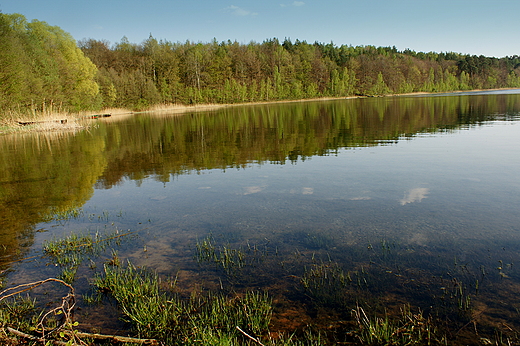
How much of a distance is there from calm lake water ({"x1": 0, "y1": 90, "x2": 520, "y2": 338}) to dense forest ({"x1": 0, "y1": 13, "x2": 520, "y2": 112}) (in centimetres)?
3110

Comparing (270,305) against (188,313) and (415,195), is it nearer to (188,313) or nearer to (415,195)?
(188,313)

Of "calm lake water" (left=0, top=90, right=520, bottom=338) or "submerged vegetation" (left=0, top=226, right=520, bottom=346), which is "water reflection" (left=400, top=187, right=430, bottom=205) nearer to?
"calm lake water" (left=0, top=90, right=520, bottom=338)

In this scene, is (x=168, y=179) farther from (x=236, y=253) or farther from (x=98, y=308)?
(x=98, y=308)

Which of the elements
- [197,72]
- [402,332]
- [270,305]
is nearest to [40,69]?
[270,305]

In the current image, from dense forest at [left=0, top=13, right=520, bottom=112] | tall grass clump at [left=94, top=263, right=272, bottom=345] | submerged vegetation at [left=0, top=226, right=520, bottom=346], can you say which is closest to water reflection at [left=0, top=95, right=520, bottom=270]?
submerged vegetation at [left=0, top=226, right=520, bottom=346]

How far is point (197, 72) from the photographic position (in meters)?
96.6

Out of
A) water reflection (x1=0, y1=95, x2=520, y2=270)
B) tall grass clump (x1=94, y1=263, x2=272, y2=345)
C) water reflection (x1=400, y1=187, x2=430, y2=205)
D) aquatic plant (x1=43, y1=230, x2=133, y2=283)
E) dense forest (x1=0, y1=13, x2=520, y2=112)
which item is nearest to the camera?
tall grass clump (x1=94, y1=263, x2=272, y2=345)

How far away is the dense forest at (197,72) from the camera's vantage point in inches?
1724

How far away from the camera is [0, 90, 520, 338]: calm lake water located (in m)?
5.33

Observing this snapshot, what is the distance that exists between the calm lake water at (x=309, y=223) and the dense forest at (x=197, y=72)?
102 feet

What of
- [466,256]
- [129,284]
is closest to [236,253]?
[129,284]

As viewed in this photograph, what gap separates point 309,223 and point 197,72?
9485 centimetres

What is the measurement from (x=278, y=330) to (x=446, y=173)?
1048cm

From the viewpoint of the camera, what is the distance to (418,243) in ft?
22.6
